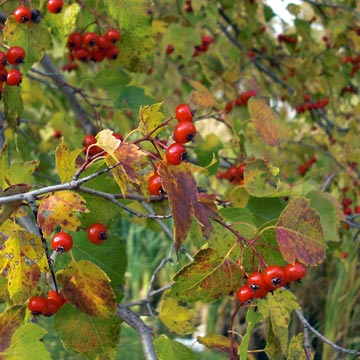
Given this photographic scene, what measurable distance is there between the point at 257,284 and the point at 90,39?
94 cm

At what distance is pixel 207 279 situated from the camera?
1.06m

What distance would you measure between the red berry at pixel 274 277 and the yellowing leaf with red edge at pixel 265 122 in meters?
0.68

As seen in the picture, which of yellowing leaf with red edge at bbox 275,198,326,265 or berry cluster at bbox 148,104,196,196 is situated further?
yellowing leaf with red edge at bbox 275,198,326,265

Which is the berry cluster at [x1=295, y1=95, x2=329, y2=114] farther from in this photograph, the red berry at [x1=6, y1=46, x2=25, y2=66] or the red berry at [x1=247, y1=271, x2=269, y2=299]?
the red berry at [x1=247, y1=271, x2=269, y2=299]

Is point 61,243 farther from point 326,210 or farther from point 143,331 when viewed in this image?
point 326,210

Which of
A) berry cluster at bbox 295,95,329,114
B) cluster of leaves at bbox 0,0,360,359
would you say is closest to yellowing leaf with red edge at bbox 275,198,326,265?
cluster of leaves at bbox 0,0,360,359

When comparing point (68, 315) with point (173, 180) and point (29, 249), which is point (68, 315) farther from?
point (173, 180)

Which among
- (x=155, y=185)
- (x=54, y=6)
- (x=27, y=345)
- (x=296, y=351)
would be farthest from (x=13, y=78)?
(x=296, y=351)

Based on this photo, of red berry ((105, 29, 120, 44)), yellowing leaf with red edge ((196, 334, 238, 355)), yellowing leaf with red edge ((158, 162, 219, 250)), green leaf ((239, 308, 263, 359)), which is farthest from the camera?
red berry ((105, 29, 120, 44))

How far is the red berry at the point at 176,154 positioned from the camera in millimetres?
884

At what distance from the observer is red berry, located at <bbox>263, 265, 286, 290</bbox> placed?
1.01 m

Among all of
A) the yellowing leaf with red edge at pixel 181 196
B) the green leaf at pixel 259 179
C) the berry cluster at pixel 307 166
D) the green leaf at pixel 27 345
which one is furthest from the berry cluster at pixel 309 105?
the green leaf at pixel 27 345

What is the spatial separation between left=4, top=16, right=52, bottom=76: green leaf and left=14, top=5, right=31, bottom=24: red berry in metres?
0.02

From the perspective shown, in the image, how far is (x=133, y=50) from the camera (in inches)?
65.3
